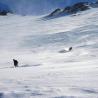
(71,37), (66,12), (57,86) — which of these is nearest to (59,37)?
(71,37)

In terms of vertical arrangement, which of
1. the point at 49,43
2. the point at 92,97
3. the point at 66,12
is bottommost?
the point at 92,97

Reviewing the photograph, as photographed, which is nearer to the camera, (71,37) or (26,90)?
(26,90)

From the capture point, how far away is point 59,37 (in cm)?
6281

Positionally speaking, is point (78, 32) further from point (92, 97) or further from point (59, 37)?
point (92, 97)

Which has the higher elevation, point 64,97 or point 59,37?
point 59,37

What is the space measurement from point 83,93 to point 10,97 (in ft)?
6.88

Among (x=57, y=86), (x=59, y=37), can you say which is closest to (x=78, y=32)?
(x=59, y=37)

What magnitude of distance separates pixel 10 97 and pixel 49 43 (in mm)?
49236

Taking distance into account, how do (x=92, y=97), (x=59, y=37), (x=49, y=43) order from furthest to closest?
(x=59, y=37) → (x=49, y=43) → (x=92, y=97)

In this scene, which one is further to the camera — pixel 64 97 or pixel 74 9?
pixel 74 9

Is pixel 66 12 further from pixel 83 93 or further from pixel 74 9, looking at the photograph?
pixel 83 93

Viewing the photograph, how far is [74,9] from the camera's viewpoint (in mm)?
124625

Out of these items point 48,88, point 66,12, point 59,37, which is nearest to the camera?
point 48,88

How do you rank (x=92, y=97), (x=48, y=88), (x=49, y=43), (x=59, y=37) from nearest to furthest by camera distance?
(x=92, y=97) → (x=48, y=88) → (x=49, y=43) → (x=59, y=37)
